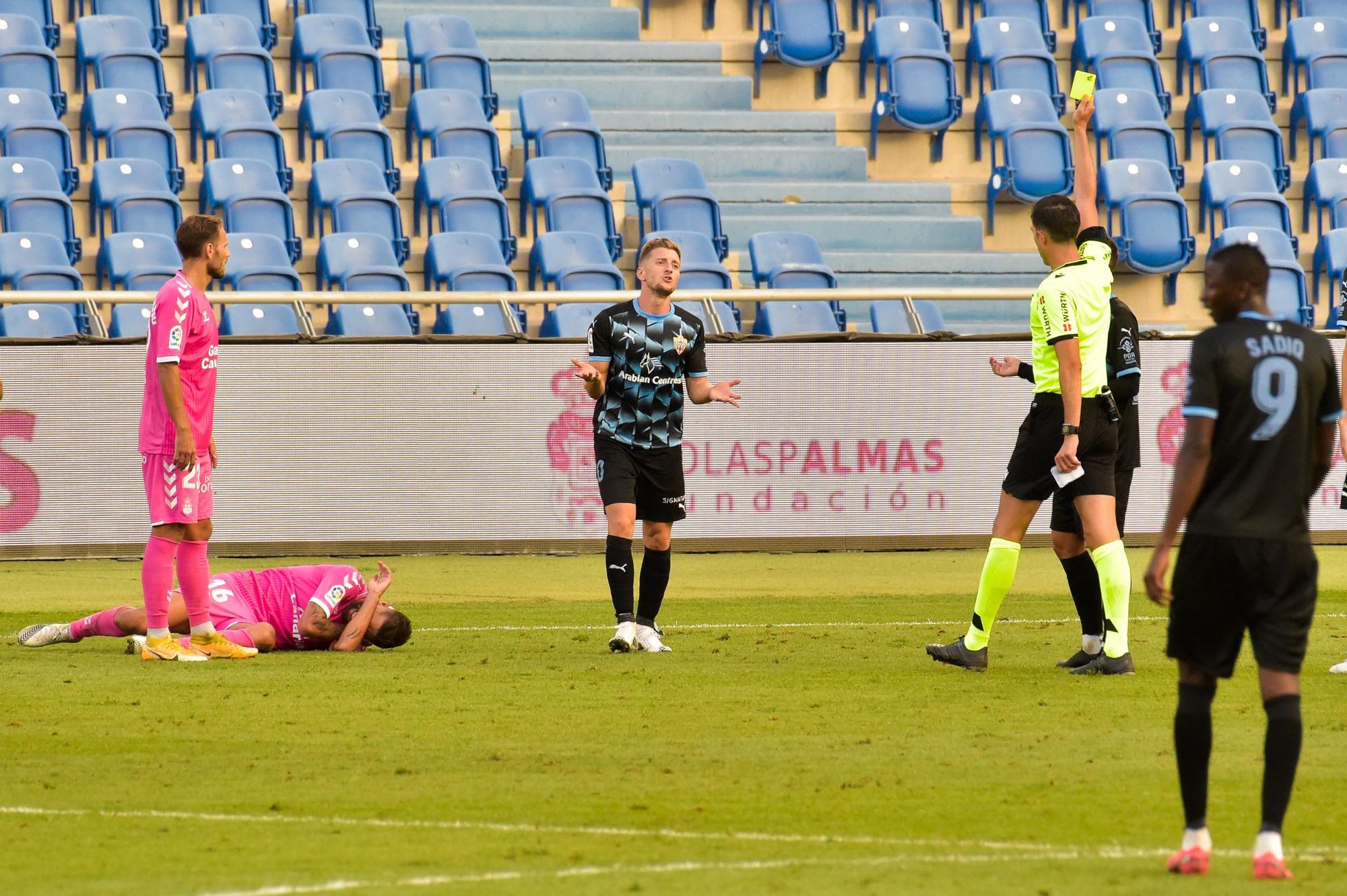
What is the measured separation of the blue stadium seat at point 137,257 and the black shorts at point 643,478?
811 centimetres

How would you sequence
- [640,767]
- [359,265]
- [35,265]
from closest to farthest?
1. [640,767]
2. [35,265]
3. [359,265]

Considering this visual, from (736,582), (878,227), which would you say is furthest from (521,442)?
(878,227)

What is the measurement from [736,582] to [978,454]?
3.06m

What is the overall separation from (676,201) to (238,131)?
14.4 feet

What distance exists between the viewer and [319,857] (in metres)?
5.00

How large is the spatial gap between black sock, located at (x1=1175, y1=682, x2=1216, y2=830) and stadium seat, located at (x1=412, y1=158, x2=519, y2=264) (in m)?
13.5

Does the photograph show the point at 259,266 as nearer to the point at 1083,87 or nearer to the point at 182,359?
the point at 182,359

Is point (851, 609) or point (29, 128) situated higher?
point (29, 128)

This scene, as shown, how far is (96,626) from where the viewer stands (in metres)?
9.40

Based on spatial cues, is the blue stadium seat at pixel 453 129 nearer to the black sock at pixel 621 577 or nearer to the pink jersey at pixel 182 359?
the black sock at pixel 621 577

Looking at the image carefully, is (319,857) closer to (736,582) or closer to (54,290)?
(736,582)

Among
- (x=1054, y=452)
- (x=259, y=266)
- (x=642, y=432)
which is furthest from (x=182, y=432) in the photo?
(x=259, y=266)

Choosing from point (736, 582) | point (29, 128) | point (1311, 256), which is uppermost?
point (29, 128)

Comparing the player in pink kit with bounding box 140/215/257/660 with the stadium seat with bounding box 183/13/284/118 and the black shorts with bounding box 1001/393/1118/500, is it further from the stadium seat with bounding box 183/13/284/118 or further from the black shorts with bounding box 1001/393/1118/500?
the stadium seat with bounding box 183/13/284/118
